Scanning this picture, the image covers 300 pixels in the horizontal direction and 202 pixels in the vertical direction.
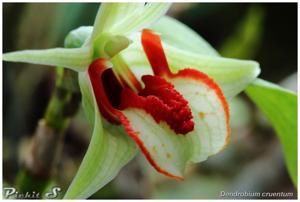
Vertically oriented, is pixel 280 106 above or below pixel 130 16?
below

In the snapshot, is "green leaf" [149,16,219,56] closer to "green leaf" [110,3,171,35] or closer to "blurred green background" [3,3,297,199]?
"green leaf" [110,3,171,35]

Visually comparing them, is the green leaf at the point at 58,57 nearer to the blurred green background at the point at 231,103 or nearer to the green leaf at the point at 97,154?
the green leaf at the point at 97,154

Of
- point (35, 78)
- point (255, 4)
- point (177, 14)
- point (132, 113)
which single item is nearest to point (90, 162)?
point (132, 113)

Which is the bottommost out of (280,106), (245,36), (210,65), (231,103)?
(231,103)

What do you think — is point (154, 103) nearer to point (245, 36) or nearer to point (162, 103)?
point (162, 103)

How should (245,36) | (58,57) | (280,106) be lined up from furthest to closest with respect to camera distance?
(245,36)
(280,106)
(58,57)

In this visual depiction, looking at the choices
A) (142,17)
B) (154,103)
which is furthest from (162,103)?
(142,17)

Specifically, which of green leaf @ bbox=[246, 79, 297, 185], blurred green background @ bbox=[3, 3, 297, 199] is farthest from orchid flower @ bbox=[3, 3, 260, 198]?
blurred green background @ bbox=[3, 3, 297, 199]
